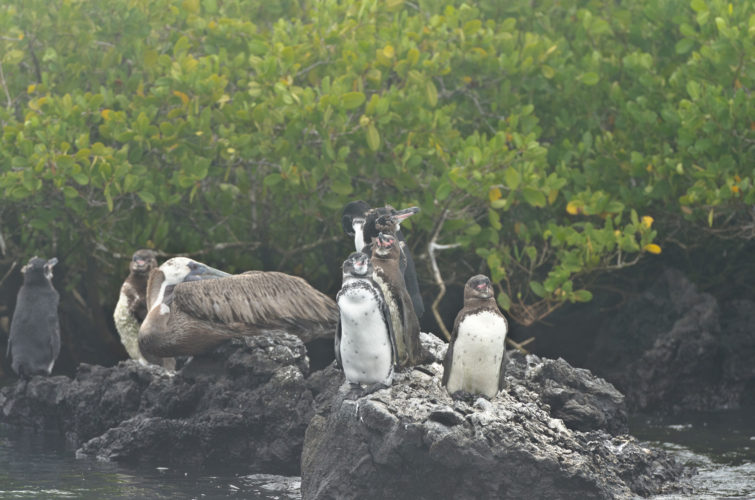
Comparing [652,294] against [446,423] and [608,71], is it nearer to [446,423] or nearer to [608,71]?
[608,71]

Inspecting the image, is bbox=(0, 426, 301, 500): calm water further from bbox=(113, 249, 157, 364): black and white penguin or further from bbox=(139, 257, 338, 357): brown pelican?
bbox=(113, 249, 157, 364): black and white penguin

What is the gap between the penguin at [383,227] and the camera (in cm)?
937

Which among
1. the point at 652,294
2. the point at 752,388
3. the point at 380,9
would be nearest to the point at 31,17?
the point at 380,9

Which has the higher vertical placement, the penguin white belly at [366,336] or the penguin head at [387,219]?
the penguin head at [387,219]

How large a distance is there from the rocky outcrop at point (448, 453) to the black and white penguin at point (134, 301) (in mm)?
3782

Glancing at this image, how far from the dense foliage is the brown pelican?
64.4 inches

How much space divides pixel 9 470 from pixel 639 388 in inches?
283

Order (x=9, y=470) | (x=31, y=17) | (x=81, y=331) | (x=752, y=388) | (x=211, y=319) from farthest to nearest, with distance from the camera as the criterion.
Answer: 1. (x=81, y=331)
2. (x=752, y=388)
3. (x=31, y=17)
4. (x=211, y=319)
5. (x=9, y=470)

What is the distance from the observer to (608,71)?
14.2 meters

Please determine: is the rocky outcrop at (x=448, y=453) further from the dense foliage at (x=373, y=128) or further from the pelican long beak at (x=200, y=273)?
the dense foliage at (x=373, y=128)

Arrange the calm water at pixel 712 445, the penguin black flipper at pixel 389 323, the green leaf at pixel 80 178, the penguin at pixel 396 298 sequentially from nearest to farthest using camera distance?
the penguin black flipper at pixel 389 323 → the penguin at pixel 396 298 → the calm water at pixel 712 445 → the green leaf at pixel 80 178

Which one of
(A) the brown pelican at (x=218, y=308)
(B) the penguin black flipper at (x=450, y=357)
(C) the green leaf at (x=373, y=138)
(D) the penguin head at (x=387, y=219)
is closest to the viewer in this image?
(B) the penguin black flipper at (x=450, y=357)

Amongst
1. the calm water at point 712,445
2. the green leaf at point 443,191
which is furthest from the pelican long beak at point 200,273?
the calm water at point 712,445

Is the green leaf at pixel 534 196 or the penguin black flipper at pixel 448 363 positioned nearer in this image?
the penguin black flipper at pixel 448 363
